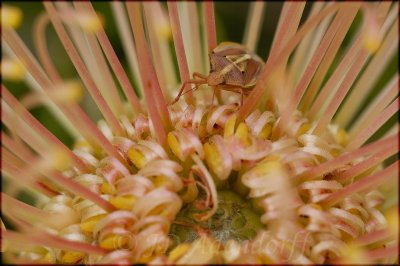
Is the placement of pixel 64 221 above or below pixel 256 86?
below

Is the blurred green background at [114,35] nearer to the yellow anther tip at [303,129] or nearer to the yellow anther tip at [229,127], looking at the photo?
the yellow anther tip at [303,129]

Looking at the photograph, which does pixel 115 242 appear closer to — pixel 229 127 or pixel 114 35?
pixel 229 127

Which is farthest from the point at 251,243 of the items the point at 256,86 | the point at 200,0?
the point at 200,0

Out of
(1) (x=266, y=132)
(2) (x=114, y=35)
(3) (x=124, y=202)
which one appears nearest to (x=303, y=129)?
(1) (x=266, y=132)

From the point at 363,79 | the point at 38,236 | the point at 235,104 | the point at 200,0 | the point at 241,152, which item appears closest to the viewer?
the point at 38,236

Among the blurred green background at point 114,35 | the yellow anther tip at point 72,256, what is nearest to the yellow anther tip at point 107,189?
the yellow anther tip at point 72,256

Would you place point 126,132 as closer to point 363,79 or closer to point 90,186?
point 90,186

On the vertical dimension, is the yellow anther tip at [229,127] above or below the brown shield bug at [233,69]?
below

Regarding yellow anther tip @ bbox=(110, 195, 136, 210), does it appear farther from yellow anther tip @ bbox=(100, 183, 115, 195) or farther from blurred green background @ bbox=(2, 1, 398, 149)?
blurred green background @ bbox=(2, 1, 398, 149)
